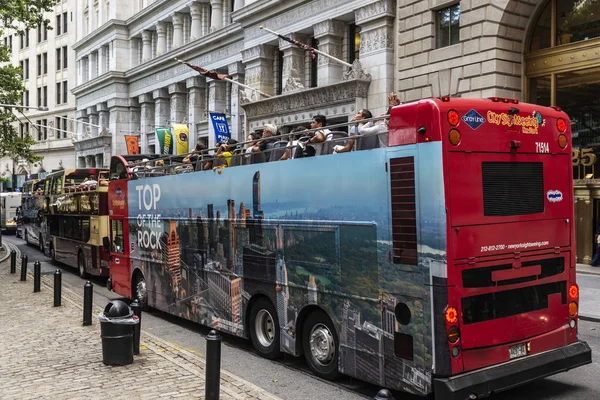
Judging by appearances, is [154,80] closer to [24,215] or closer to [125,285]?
[24,215]

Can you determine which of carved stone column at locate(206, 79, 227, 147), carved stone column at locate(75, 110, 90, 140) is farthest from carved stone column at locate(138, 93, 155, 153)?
carved stone column at locate(75, 110, 90, 140)

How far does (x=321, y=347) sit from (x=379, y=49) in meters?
17.6

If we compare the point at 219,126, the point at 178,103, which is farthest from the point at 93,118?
the point at 219,126

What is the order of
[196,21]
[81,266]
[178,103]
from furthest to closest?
1. [178,103]
2. [196,21]
3. [81,266]

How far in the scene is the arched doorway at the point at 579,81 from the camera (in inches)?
718

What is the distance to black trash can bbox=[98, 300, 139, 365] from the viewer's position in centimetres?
820

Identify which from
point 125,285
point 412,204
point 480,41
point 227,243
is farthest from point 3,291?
point 480,41

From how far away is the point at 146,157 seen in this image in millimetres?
15633

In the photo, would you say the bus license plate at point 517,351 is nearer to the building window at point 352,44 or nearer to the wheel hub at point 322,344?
the wheel hub at point 322,344

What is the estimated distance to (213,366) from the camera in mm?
6496

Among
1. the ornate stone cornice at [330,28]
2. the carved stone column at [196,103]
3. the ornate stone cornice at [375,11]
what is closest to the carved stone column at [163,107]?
the carved stone column at [196,103]

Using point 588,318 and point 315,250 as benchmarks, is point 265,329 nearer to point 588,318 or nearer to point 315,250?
point 315,250

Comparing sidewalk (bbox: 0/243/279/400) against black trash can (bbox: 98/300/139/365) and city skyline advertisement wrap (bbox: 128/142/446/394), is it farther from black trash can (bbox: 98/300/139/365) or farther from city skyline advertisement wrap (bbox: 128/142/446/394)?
city skyline advertisement wrap (bbox: 128/142/446/394)

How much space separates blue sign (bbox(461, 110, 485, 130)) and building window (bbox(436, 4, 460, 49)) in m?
15.5
